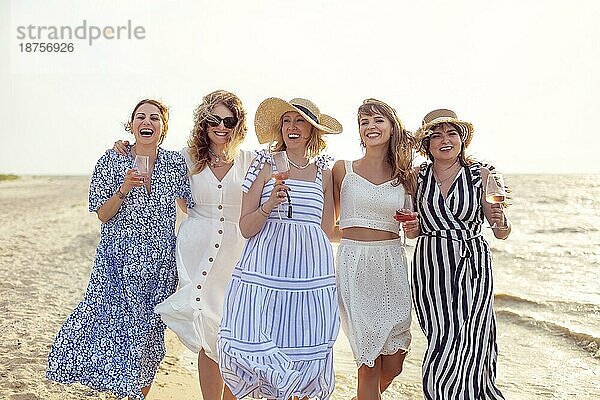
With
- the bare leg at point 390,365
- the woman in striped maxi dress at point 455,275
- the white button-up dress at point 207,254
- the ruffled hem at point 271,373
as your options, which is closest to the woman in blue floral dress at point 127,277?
the white button-up dress at point 207,254

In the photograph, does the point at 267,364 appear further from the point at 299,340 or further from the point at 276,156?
the point at 276,156

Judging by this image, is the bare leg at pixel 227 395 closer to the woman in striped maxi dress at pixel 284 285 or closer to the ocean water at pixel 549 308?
the woman in striped maxi dress at pixel 284 285

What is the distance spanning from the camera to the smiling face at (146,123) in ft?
17.2

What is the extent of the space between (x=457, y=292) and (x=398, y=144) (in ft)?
3.53

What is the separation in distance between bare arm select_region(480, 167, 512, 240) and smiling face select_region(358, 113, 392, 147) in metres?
0.71

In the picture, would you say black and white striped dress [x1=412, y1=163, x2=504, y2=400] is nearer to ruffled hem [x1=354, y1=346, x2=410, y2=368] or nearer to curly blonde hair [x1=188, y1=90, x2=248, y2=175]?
ruffled hem [x1=354, y1=346, x2=410, y2=368]

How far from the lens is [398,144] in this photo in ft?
17.0

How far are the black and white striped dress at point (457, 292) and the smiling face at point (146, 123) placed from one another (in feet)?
6.27

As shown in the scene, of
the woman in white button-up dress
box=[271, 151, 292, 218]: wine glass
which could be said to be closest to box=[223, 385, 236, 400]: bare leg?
the woman in white button-up dress

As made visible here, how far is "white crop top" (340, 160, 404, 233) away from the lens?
5172mm

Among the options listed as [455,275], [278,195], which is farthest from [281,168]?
[455,275]

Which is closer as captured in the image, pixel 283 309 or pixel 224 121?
pixel 283 309

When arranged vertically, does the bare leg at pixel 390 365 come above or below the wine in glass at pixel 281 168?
below

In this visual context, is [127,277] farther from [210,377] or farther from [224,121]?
[224,121]
